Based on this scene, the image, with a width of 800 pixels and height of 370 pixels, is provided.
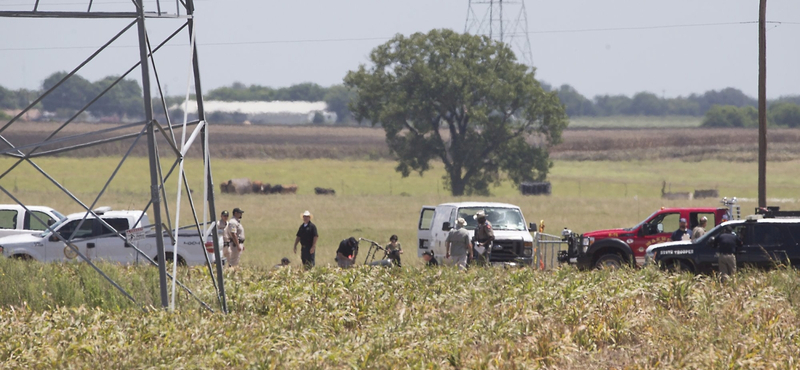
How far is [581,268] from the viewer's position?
20422 mm

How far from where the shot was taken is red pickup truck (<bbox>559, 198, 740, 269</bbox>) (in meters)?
20.5

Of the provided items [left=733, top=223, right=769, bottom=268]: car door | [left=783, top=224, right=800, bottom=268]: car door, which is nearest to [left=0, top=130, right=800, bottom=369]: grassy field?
[left=733, top=223, right=769, bottom=268]: car door

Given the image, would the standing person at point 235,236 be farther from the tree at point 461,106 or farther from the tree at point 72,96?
the tree at point 72,96

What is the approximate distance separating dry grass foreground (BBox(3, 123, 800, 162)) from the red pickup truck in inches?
2646

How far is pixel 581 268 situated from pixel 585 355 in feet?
33.5

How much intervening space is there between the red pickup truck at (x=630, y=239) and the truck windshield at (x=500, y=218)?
4.74ft

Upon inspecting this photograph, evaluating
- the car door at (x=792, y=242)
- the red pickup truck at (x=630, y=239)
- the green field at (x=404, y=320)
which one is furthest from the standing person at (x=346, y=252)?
the car door at (x=792, y=242)

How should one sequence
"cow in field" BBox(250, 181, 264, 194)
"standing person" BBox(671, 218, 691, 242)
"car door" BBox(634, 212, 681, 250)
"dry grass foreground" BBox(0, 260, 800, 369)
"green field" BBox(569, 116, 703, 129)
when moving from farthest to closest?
"green field" BBox(569, 116, 703, 129) → "cow in field" BBox(250, 181, 264, 194) → "car door" BBox(634, 212, 681, 250) → "standing person" BBox(671, 218, 691, 242) → "dry grass foreground" BBox(0, 260, 800, 369)

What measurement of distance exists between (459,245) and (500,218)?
156 inches

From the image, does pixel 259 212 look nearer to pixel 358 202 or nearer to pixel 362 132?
pixel 358 202

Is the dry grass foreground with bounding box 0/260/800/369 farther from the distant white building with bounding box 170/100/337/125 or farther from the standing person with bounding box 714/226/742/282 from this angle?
the distant white building with bounding box 170/100/337/125

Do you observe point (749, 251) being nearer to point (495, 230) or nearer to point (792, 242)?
point (792, 242)

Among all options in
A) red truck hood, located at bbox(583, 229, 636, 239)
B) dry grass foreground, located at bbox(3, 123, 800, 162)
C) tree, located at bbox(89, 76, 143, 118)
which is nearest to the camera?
red truck hood, located at bbox(583, 229, 636, 239)

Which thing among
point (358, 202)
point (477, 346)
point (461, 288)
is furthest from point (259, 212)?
point (477, 346)
